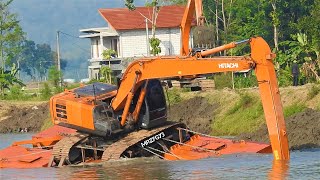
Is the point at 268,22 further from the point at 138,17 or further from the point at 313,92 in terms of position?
the point at 313,92

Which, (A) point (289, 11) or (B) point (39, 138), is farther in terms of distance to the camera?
(A) point (289, 11)

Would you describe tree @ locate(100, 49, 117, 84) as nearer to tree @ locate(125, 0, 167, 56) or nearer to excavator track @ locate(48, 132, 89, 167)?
tree @ locate(125, 0, 167, 56)

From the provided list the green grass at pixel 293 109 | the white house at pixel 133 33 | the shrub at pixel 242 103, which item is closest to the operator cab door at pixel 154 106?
the green grass at pixel 293 109

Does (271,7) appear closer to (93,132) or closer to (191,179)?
(93,132)

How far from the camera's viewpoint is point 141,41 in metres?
93.9

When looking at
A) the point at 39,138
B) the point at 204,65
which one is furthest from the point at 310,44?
the point at 204,65

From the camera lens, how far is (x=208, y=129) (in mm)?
51594

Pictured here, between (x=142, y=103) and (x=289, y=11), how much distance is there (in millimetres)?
51856

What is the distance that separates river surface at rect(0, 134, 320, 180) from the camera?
101 ft

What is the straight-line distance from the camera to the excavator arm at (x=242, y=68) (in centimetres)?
3170

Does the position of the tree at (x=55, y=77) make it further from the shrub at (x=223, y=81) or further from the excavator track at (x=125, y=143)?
the excavator track at (x=125, y=143)

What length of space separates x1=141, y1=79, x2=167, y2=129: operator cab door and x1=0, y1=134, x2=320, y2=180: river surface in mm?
1342

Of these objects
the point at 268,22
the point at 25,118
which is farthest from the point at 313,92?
the point at 268,22

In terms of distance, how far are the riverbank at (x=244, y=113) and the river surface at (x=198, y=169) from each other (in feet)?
14.2
